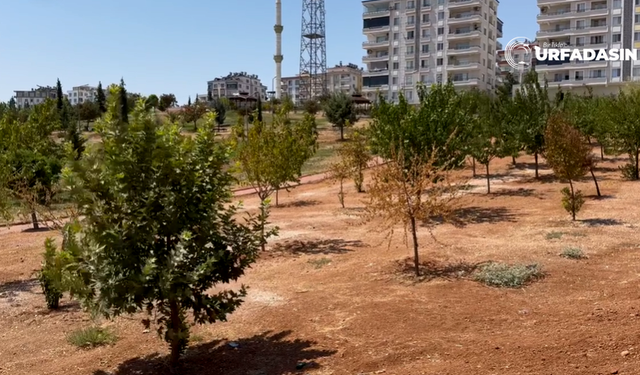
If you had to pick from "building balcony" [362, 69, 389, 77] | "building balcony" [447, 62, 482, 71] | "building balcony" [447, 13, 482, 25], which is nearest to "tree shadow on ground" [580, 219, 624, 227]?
"building balcony" [447, 62, 482, 71]

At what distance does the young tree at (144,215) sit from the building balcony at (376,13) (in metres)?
81.5

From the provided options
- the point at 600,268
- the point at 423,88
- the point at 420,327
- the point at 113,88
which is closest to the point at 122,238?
the point at 113,88

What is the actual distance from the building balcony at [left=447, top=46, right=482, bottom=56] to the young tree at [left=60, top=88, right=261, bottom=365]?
7470 cm

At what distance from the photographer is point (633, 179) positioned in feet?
84.0

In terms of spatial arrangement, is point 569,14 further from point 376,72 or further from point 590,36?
point 376,72

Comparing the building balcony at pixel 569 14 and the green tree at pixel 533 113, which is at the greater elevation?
the building balcony at pixel 569 14

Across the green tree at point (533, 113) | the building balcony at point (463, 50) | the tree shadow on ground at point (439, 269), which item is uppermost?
the building balcony at point (463, 50)

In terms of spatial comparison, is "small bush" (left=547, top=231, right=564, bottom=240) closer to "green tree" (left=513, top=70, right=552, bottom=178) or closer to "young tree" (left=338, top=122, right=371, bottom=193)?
"young tree" (left=338, top=122, right=371, bottom=193)

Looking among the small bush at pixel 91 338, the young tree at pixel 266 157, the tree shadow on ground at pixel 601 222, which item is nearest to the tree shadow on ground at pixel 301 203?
the young tree at pixel 266 157

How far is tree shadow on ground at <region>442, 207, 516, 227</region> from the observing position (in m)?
18.2

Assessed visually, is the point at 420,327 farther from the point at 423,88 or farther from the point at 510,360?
the point at 423,88

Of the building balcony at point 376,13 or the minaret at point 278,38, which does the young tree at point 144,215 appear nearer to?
the minaret at point 278,38

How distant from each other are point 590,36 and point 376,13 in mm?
29074

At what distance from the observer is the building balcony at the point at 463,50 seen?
77.0m
